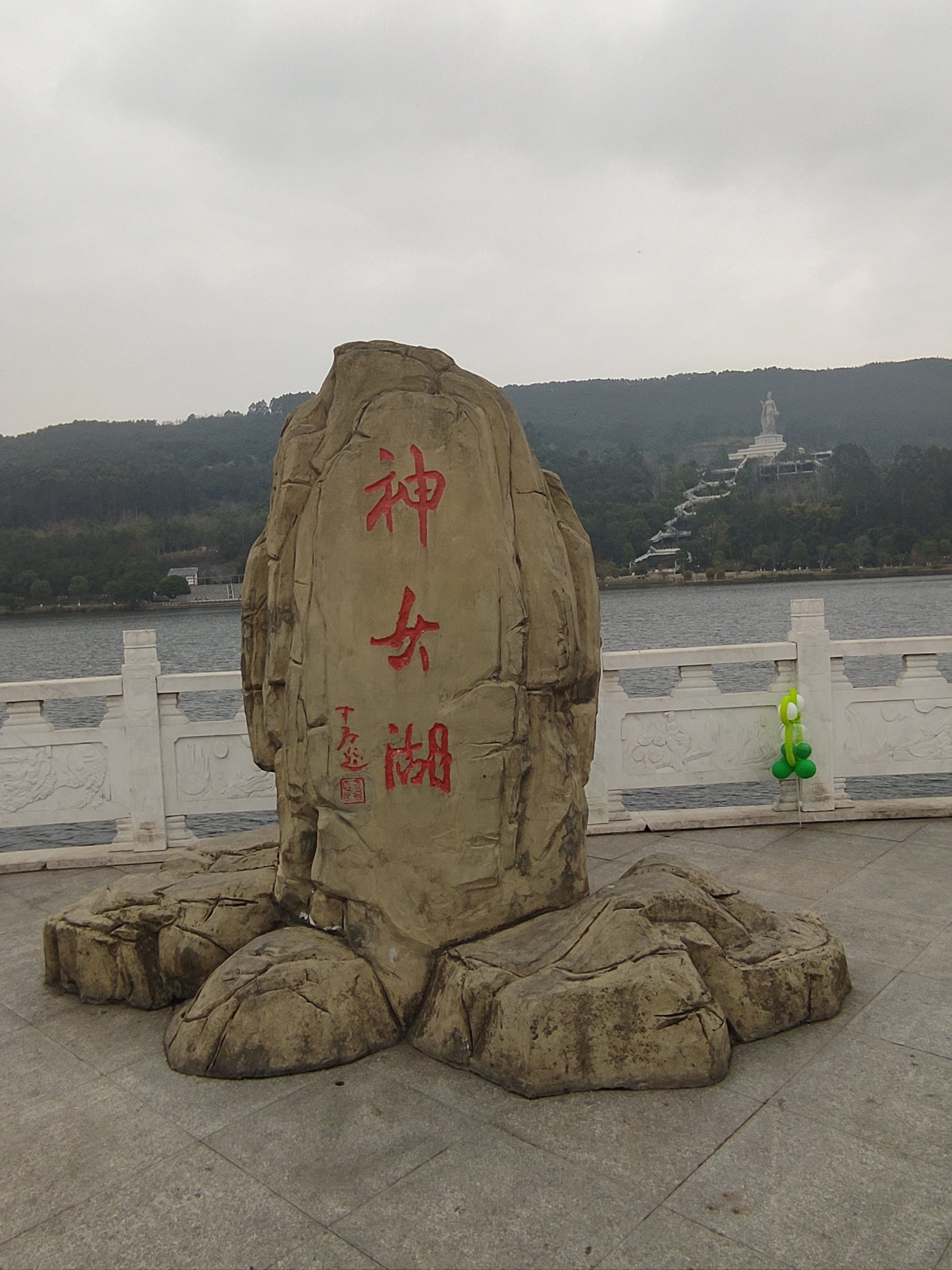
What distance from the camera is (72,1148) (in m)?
2.72

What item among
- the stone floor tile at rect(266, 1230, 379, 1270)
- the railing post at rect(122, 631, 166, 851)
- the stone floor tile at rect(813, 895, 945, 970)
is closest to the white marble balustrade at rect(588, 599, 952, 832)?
the stone floor tile at rect(813, 895, 945, 970)

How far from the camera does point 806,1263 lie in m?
2.13

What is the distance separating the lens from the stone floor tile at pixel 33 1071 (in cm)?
305

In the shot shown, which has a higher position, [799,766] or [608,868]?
[799,766]

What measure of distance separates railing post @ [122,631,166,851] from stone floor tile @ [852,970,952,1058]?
4186 millimetres

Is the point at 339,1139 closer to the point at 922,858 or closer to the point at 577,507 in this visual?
the point at 922,858

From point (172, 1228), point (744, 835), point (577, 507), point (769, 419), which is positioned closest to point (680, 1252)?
point (172, 1228)

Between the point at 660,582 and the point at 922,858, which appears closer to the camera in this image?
the point at 922,858

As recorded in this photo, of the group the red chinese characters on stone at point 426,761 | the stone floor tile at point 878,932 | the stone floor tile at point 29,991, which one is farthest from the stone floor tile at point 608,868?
the stone floor tile at point 29,991

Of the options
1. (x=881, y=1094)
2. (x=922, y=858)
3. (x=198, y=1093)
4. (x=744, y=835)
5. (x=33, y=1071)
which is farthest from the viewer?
(x=744, y=835)

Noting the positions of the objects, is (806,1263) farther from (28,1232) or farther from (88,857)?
(88,857)

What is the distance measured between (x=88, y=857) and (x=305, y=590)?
3.21 metres

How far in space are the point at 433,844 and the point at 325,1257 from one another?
1361mm

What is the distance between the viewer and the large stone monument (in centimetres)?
305
